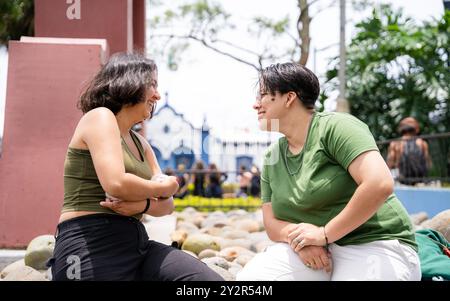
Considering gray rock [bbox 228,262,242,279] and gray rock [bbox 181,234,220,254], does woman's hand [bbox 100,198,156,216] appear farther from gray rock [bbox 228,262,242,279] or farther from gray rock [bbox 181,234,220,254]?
gray rock [bbox 181,234,220,254]

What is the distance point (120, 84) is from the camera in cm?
222

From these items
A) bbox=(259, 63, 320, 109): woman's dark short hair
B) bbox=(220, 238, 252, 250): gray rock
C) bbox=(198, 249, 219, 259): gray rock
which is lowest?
bbox=(220, 238, 252, 250): gray rock

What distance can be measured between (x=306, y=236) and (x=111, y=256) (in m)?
0.71


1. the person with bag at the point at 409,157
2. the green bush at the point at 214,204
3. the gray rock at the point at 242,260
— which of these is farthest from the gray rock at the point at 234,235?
the green bush at the point at 214,204

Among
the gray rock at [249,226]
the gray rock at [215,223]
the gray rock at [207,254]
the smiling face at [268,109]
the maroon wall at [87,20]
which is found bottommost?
the gray rock at [215,223]

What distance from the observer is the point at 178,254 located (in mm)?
2254

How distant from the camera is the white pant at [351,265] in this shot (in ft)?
7.18

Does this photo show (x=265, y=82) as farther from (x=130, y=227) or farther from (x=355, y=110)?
(x=355, y=110)

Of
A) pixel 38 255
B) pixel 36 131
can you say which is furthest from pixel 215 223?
pixel 38 255

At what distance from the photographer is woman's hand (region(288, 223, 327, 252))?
7.27 ft

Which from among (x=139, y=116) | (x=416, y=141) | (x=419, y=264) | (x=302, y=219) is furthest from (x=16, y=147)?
(x=416, y=141)

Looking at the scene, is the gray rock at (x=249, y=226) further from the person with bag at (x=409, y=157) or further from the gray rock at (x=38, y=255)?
the gray rock at (x=38, y=255)

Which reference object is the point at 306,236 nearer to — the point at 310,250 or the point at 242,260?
the point at 310,250

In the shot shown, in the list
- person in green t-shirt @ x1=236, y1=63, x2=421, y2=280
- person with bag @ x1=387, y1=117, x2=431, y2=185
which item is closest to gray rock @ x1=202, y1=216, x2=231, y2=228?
person with bag @ x1=387, y1=117, x2=431, y2=185
